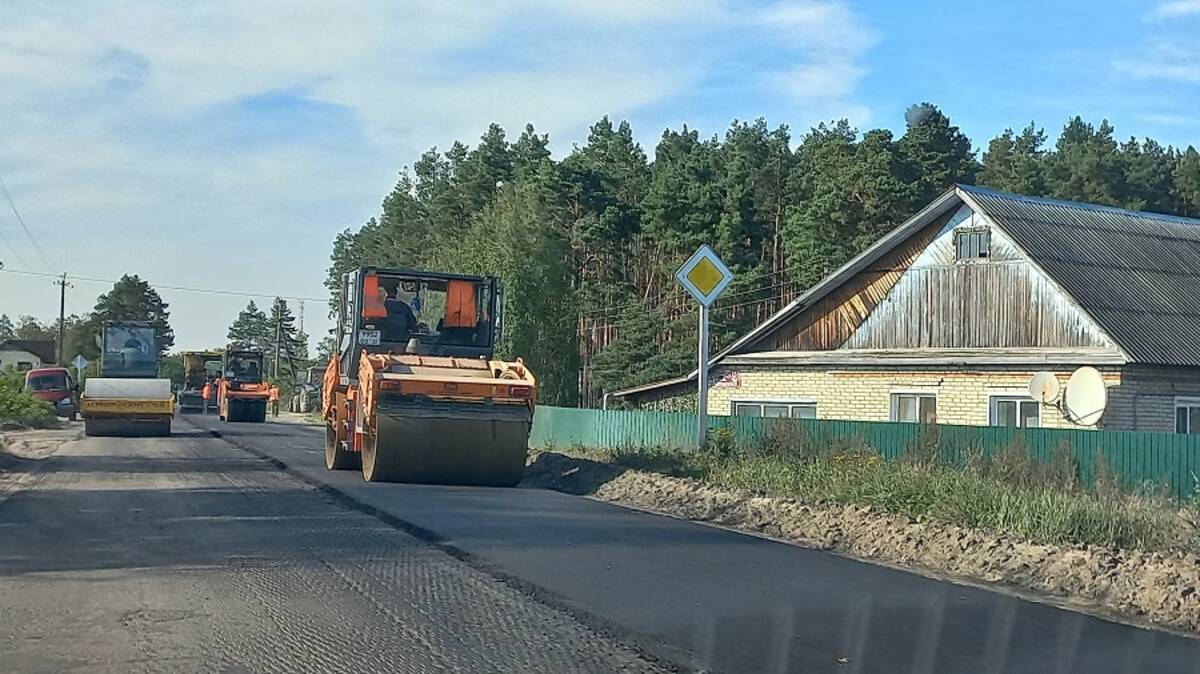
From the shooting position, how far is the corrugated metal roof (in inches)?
960

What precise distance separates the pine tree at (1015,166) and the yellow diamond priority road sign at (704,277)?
44.5 metres

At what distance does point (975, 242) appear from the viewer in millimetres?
27641

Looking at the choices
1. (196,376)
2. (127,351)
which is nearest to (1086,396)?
(127,351)

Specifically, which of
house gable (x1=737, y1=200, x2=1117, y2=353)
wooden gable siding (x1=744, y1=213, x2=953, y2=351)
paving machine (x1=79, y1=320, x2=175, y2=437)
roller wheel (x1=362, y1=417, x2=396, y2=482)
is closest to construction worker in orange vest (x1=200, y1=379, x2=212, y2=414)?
paving machine (x1=79, y1=320, x2=175, y2=437)

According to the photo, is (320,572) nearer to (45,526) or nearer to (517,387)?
(45,526)

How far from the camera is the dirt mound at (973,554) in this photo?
8.97 metres

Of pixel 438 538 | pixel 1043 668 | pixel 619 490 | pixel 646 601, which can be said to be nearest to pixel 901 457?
pixel 619 490

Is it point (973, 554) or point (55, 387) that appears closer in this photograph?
point (973, 554)

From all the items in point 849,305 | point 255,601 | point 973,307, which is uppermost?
point 849,305

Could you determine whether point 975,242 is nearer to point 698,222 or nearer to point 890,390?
point 890,390

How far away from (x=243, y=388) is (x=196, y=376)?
44.8 feet

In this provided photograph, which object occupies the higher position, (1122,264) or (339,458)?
(1122,264)

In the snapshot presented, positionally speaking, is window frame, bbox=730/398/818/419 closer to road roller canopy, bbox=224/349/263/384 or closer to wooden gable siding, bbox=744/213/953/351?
wooden gable siding, bbox=744/213/953/351

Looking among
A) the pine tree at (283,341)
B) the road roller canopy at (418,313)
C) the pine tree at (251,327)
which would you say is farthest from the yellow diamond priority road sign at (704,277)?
the pine tree at (251,327)
